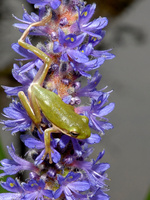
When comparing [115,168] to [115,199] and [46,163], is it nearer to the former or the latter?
[115,199]

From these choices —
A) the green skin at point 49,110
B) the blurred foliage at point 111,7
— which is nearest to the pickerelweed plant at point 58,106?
the green skin at point 49,110

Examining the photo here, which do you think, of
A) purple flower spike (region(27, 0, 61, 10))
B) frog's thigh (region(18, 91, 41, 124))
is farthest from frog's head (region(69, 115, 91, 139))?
purple flower spike (region(27, 0, 61, 10))

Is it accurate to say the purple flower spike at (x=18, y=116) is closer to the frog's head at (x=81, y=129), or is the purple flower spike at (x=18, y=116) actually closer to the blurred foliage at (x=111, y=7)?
the frog's head at (x=81, y=129)

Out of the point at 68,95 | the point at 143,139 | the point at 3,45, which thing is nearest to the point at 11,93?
the point at 68,95

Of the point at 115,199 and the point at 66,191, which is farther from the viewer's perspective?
the point at 115,199

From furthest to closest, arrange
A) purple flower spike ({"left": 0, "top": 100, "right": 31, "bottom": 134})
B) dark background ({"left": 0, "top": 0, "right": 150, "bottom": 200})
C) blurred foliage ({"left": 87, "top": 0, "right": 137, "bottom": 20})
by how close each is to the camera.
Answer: dark background ({"left": 0, "top": 0, "right": 150, "bottom": 200}) < blurred foliage ({"left": 87, "top": 0, "right": 137, "bottom": 20}) < purple flower spike ({"left": 0, "top": 100, "right": 31, "bottom": 134})

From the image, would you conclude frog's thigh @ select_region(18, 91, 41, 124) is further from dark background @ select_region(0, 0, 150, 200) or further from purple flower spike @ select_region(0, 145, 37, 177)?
dark background @ select_region(0, 0, 150, 200)

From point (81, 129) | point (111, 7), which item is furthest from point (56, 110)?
point (111, 7)
